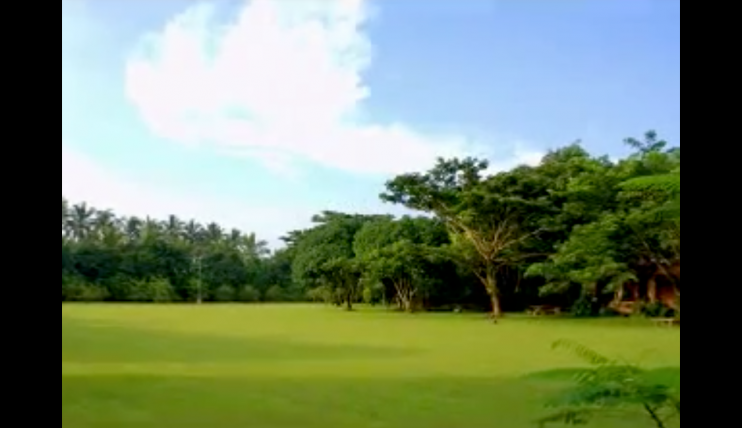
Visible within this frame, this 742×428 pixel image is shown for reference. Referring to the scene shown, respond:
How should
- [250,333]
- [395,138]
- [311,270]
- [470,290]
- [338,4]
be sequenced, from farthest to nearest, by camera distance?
[311,270] < [470,290] < [395,138] < [250,333] < [338,4]

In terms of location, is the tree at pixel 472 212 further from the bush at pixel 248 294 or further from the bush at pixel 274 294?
the bush at pixel 274 294

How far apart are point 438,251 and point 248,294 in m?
5.01

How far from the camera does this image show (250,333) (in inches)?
369

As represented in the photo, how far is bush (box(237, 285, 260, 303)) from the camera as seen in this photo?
1731 cm

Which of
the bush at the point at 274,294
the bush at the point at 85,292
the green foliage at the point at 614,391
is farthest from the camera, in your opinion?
the bush at the point at 274,294

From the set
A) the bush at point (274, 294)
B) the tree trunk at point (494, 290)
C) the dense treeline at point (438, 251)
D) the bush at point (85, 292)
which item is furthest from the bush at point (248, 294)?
the tree trunk at point (494, 290)

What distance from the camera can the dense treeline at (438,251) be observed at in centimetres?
1205

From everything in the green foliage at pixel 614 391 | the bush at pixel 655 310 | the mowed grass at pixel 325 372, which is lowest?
the bush at pixel 655 310

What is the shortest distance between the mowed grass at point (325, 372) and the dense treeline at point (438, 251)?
6.26 feet

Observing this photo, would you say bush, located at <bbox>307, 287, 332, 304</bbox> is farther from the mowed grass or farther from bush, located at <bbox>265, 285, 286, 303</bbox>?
the mowed grass

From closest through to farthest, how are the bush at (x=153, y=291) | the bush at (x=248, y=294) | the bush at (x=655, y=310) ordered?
the bush at (x=655, y=310)
the bush at (x=153, y=291)
the bush at (x=248, y=294)
